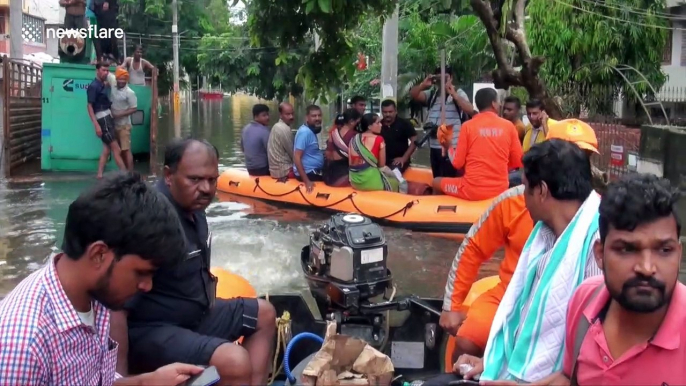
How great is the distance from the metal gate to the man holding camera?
23.3ft

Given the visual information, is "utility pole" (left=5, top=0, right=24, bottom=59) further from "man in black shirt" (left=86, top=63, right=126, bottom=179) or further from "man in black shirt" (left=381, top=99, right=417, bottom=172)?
"man in black shirt" (left=381, top=99, right=417, bottom=172)

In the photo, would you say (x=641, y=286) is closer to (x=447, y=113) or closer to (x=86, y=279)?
(x=86, y=279)

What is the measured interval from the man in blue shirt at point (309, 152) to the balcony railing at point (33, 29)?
3544 centimetres

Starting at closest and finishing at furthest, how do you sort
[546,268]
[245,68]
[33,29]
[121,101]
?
[546,268], [121,101], [245,68], [33,29]

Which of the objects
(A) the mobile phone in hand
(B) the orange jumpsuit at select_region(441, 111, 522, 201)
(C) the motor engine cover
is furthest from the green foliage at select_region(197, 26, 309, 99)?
(A) the mobile phone in hand

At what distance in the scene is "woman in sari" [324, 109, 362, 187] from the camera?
1036 centimetres

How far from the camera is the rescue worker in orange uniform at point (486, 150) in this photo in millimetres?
8461

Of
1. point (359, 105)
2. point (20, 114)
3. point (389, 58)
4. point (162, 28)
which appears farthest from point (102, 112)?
point (162, 28)

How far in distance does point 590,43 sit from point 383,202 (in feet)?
31.1

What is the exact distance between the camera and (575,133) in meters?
3.73

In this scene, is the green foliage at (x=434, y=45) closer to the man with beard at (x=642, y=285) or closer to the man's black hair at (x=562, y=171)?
the man's black hair at (x=562, y=171)

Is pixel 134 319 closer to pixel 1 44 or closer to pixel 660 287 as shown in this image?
pixel 660 287

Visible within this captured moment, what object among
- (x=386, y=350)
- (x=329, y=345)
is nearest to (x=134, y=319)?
(x=329, y=345)

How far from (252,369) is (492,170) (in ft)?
19.1
